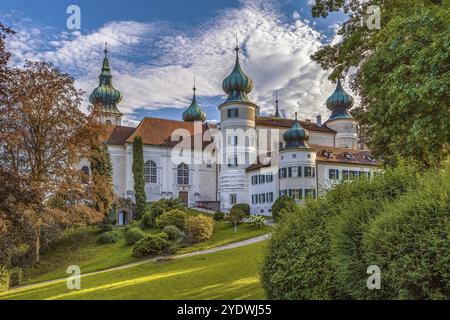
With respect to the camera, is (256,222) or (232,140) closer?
(256,222)

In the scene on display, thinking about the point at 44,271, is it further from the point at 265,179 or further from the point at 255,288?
the point at 265,179

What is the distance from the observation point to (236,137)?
5016 centimetres

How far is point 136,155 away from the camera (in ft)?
158

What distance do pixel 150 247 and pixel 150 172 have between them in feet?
85.8

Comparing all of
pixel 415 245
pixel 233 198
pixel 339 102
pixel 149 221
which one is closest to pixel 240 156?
pixel 233 198

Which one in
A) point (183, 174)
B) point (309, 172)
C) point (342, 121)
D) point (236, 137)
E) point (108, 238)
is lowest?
point (108, 238)

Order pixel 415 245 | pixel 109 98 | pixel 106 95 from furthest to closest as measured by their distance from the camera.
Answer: pixel 109 98 → pixel 106 95 → pixel 415 245

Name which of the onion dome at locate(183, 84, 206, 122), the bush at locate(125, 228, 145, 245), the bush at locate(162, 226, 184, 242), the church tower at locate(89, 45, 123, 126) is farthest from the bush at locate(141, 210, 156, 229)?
the onion dome at locate(183, 84, 206, 122)

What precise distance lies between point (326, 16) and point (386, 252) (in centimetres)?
1523

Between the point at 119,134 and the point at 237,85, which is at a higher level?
the point at 237,85

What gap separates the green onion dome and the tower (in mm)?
15633

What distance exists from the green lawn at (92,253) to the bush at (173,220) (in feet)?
6.12

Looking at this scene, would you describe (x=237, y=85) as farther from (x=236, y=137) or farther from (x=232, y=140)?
(x=232, y=140)
